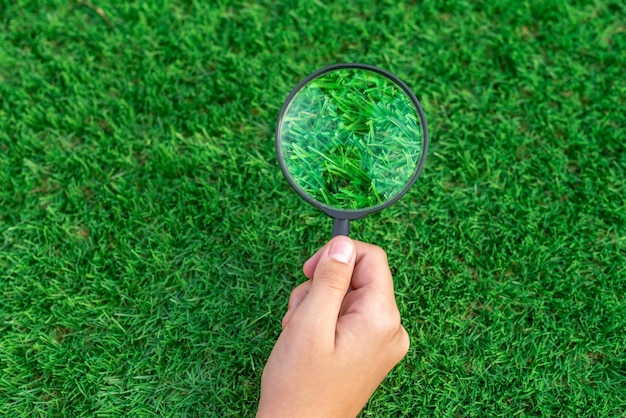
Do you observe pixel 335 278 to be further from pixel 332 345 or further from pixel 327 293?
pixel 332 345

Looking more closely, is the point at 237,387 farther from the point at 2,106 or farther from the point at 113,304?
the point at 2,106

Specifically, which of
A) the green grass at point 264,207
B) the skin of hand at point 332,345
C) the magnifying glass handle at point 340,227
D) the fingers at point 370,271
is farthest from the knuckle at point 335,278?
the green grass at point 264,207

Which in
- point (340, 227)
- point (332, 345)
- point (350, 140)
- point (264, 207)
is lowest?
point (264, 207)

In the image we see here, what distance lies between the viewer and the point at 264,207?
3191 millimetres

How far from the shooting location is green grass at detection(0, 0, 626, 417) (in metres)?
2.94

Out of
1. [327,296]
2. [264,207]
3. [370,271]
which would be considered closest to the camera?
[327,296]

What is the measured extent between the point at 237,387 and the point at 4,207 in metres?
1.67

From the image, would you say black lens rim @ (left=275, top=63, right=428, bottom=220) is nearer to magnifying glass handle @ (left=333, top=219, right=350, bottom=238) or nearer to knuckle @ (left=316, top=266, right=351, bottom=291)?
magnifying glass handle @ (left=333, top=219, right=350, bottom=238)

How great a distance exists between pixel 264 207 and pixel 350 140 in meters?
0.80

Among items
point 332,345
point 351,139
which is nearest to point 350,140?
point 351,139

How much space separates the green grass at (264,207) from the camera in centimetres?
294

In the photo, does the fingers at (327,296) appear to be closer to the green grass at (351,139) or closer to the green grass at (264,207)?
the green grass at (351,139)

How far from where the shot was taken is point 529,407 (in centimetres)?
289

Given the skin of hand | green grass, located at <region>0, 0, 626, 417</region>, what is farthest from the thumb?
green grass, located at <region>0, 0, 626, 417</region>
